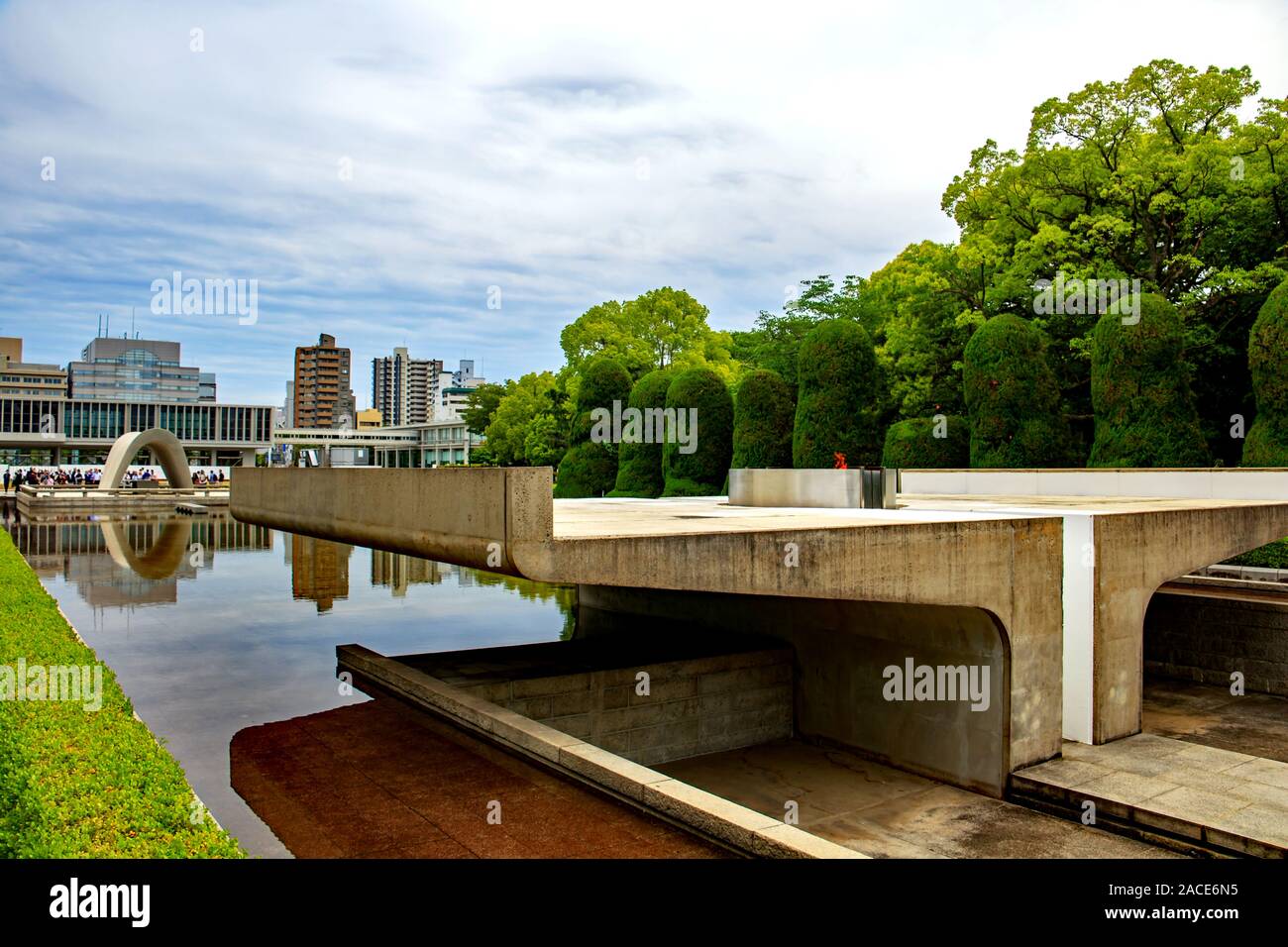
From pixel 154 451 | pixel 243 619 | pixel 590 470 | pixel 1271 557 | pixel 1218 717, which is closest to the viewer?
pixel 1218 717

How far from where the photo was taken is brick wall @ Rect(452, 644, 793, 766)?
1131 centimetres

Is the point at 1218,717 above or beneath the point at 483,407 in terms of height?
beneath

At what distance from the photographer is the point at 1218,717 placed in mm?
13836

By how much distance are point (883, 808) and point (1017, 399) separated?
57.3 ft

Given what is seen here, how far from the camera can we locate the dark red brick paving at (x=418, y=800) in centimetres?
615

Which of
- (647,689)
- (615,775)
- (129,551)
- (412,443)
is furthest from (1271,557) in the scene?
(412,443)

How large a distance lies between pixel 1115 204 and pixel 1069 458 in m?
8.17

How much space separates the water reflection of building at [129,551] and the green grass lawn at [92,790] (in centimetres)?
1209

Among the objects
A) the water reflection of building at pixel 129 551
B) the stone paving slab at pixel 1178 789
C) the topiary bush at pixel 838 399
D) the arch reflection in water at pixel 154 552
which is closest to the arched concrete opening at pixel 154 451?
the water reflection of building at pixel 129 551

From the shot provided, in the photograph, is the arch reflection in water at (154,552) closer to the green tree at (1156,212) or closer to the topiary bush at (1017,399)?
the topiary bush at (1017,399)

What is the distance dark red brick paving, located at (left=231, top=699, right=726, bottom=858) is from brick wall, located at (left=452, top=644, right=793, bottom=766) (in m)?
2.12

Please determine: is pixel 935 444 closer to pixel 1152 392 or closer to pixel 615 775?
pixel 1152 392
